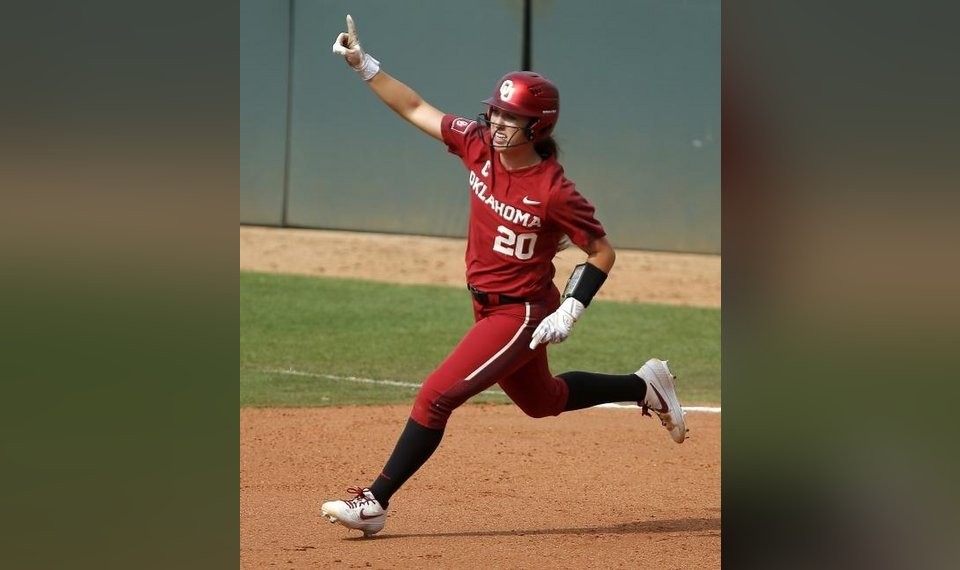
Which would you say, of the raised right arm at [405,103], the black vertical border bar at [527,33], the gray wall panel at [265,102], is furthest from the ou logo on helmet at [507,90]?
the gray wall panel at [265,102]

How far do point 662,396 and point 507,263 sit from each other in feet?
3.96

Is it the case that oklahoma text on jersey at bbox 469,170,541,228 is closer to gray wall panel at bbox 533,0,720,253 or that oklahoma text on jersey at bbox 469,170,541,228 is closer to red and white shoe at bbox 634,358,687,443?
red and white shoe at bbox 634,358,687,443

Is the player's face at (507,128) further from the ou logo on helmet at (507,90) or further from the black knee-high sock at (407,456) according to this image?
the black knee-high sock at (407,456)

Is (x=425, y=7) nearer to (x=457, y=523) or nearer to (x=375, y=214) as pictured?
(x=375, y=214)

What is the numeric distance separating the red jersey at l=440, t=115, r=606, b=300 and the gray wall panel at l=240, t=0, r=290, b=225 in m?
11.2

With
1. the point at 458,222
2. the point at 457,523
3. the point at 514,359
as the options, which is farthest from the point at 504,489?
the point at 458,222

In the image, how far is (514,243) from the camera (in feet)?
15.5

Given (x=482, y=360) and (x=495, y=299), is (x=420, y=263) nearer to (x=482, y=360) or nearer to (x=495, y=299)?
(x=495, y=299)

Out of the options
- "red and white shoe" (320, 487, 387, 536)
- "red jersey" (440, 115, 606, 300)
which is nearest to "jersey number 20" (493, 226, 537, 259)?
"red jersey" (440, 115, 606, 300)

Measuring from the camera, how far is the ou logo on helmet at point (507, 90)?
4.67 m

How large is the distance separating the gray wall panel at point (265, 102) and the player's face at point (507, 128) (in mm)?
11409

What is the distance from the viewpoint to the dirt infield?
180 inches
